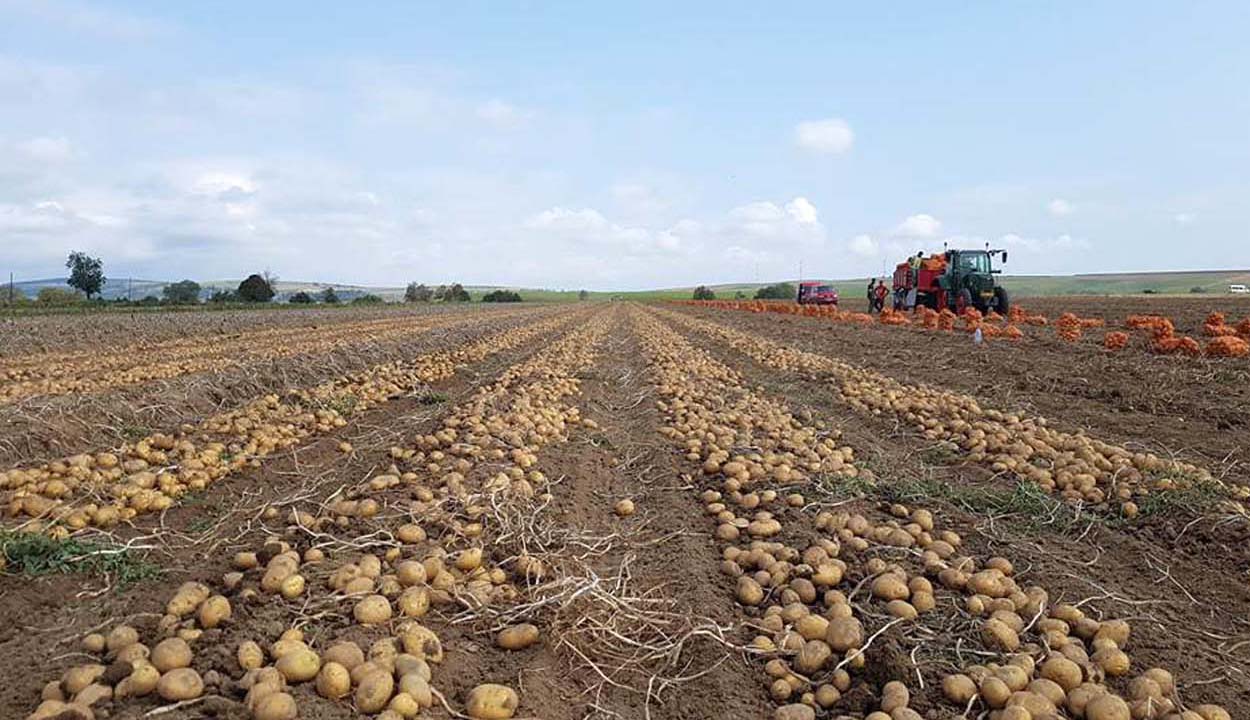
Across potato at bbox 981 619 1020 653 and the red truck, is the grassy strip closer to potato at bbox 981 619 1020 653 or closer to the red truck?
potato at bbox 981 619 1020 653

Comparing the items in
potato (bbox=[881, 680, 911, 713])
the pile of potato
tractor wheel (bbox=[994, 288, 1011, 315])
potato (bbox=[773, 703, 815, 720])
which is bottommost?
potato (bbox=[773, 703, 815, 720])

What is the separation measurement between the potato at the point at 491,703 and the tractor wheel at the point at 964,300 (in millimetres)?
22577

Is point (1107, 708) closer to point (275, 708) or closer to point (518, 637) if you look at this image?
point (518, 637)

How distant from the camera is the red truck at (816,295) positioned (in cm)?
3869

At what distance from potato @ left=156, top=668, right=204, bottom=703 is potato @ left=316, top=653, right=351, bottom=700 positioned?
0.33 m

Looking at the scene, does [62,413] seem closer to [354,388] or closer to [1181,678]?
[354,388]

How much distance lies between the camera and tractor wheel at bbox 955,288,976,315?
22.0 meters

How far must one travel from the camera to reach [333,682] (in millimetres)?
2131

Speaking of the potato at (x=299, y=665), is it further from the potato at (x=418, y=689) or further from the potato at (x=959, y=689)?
the potato at (x=959, y=689)

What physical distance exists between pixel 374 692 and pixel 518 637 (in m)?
0.60

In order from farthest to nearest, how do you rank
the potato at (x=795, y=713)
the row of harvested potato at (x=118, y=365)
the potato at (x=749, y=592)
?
the row of harvested potato at (x=118, y=365) < the potato at (x=749, y=592) < the potato at (x=795, y=713)

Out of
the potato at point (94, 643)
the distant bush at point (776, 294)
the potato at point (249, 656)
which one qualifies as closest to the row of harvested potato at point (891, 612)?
the potato at point (249, 656)

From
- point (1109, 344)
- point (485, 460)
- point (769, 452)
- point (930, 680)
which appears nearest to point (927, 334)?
point (1109, 344)

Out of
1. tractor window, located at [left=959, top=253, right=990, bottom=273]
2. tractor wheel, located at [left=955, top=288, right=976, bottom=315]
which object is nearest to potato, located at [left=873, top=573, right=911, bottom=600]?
tractor wheel, located at [left=955, top=288, right=976, bottom=315]
